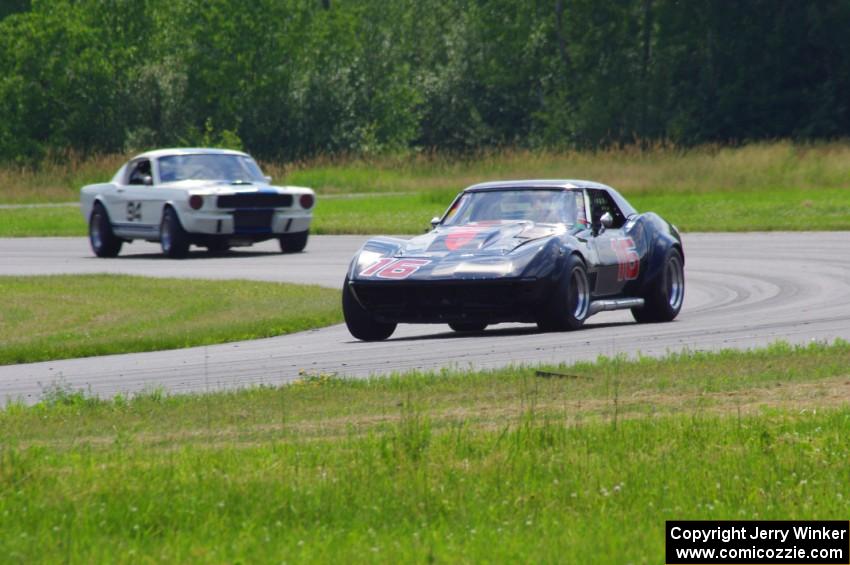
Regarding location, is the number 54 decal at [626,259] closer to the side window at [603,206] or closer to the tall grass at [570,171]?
the side window at [603,206]

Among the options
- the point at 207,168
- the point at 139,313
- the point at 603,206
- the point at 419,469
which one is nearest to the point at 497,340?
the point at 603,206

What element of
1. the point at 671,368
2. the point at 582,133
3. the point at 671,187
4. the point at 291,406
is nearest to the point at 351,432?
the point at 291,406

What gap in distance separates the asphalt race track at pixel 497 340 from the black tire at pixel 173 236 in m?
2.62

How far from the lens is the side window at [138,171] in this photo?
85.5 feet

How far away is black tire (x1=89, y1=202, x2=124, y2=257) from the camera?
26219 millimetres

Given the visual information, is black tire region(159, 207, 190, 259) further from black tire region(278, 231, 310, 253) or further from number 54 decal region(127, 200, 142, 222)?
black tire region(278, 231, 310, 253)

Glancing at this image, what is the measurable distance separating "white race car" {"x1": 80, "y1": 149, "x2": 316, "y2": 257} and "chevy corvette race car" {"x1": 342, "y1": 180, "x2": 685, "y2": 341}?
1027 centimetres

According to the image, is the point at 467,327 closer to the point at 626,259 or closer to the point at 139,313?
the point at 626,259

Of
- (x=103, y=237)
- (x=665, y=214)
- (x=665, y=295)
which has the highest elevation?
(x=665, y=295)

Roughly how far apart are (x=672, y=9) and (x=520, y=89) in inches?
364

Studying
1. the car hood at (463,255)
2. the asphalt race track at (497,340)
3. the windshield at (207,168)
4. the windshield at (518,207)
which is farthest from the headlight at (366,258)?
the windshield at (207,168)

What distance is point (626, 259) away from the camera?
14867 mm

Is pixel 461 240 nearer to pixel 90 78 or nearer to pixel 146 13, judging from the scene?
pixel 90 78

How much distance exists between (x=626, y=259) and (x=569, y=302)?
4.35 ft
